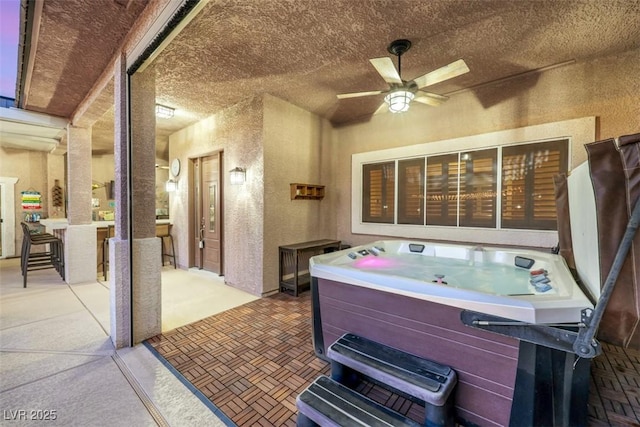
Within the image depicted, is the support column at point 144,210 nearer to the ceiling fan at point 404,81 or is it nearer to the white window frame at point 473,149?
the ceiling fan at point 404,81

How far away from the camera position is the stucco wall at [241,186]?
3535mm

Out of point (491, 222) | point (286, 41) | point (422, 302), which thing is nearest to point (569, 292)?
point (422, 302)

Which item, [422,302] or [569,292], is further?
[422,302]

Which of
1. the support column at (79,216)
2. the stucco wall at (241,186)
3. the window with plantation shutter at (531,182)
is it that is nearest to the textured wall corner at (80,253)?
the support column at (79,216)

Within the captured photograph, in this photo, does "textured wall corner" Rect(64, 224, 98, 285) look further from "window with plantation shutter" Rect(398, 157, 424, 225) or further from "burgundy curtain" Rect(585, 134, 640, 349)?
"burgundy curtain" Rect(585, 134, 640, 349)

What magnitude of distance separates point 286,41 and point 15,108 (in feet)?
14.7

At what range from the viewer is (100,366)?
1.98 metres

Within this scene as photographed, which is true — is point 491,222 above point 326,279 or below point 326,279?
above

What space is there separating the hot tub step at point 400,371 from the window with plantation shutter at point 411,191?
95.1 inches

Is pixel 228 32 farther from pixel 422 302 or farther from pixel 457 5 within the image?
pixel 422 302

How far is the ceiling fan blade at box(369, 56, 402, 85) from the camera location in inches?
75.4

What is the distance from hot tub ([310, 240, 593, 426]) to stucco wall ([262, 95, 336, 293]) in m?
1.69

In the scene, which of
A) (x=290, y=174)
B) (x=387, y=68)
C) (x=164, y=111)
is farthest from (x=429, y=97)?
(x=164, y=111)

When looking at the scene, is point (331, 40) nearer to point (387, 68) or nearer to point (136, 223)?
point (387, 68)
